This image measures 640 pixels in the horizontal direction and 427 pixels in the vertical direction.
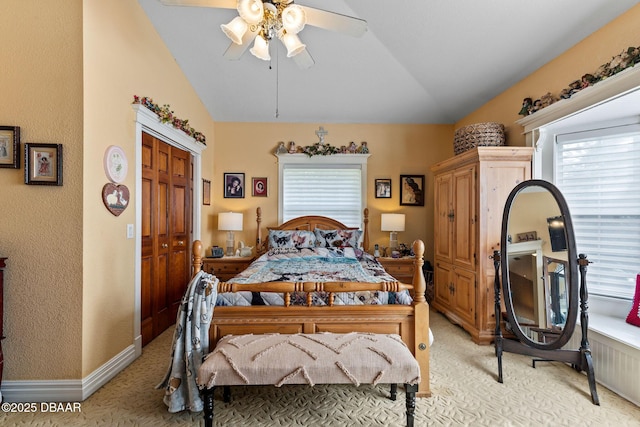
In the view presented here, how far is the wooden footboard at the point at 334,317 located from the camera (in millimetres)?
2193

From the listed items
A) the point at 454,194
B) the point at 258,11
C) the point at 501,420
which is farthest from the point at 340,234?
the point at 258,11

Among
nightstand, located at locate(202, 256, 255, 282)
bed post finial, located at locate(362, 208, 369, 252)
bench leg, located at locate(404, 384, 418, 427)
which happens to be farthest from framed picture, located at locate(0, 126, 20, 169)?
bed post finial, located at locate(362, 208, 369, 252)

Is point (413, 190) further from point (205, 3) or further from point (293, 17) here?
point (205, 3)

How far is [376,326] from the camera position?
2.23 metres

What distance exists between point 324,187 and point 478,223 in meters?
2.34

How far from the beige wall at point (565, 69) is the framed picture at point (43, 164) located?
419 centimetres

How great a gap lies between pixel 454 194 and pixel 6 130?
427 cm

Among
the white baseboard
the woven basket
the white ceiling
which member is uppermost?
the white ceiling

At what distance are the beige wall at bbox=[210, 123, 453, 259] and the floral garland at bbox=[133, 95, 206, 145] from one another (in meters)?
0.94

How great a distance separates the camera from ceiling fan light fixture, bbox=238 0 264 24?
5.78ft

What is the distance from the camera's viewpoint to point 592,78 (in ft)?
7.94

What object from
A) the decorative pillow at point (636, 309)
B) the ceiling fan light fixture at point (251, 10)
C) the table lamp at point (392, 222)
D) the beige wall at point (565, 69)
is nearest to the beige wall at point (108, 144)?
the ceiling fan light fixture at point (251, 10)

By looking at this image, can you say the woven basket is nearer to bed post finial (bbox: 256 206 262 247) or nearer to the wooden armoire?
the wooden armoire

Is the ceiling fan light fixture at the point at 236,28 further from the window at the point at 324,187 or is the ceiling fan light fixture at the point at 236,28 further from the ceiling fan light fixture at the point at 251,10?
the window at the point at 324,187
